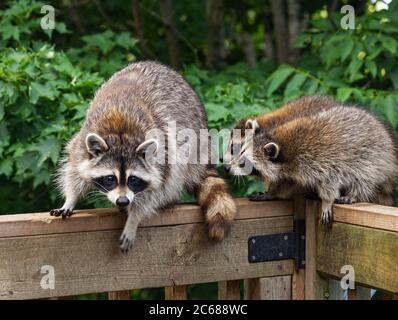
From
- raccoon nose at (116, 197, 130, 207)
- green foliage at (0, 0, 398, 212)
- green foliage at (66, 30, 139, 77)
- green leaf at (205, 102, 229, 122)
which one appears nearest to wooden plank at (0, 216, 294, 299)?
raccoon nose at (116, 197, 130, 207)

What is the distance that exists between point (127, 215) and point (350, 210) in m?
0.97

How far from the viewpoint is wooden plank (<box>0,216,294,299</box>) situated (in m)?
2.77

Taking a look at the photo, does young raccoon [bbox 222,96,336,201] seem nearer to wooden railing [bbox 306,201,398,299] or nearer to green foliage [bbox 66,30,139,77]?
wooden railing [bbox 306,201,398,299]

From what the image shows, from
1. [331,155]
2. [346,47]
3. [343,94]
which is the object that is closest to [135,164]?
[331,155]

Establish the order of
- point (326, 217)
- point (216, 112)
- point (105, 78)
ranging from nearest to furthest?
point (326, 217) → point (216, 112) → point (105, 78)

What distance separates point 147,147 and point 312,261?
93 cm

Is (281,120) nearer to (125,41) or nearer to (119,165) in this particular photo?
(119,165)

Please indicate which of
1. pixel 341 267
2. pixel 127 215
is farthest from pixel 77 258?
pixel 341 267

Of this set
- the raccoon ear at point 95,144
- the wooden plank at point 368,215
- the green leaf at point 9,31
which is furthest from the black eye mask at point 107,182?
the green leaf at point 9,31

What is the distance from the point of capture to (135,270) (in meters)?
3.01

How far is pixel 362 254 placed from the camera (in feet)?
9.80

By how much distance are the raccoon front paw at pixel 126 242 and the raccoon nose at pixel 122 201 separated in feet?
0.46

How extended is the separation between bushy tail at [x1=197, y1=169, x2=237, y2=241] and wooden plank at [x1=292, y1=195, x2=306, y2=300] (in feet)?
1.04

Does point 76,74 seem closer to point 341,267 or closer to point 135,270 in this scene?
point 135,270
